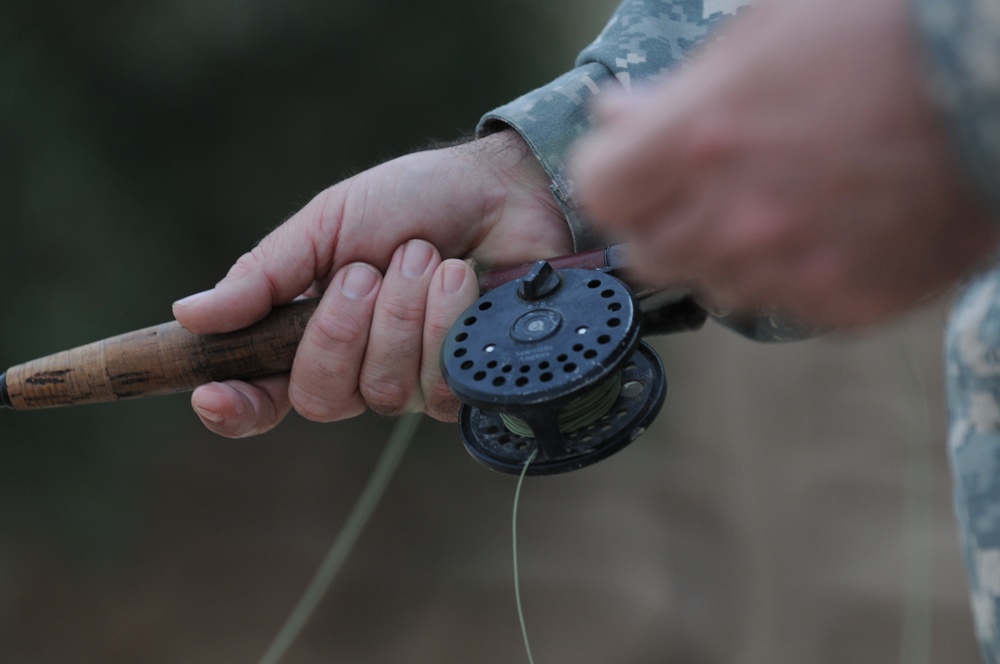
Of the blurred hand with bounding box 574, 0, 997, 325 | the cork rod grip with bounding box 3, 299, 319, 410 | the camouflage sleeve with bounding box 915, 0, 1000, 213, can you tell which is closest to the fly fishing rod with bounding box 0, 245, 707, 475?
the cork rod grip with bounding box 3, 299, 319, 410

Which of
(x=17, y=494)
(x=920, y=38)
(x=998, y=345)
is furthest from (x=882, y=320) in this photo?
(x=17, y=494)

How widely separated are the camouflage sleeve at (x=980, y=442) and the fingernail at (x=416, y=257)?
0.75 metres

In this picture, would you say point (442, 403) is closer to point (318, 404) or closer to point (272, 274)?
point (318, 404)

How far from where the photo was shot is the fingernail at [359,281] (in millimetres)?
1455

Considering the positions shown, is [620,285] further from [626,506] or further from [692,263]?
[626,506]

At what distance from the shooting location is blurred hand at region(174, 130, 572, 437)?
144 cm

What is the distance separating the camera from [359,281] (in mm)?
1468

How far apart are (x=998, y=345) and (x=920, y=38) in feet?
1.66

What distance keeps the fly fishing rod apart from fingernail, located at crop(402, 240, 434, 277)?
10 centimetres

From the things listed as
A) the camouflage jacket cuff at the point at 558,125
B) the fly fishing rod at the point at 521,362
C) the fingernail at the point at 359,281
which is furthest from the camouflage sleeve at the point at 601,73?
the fingernail at the point at 359,281

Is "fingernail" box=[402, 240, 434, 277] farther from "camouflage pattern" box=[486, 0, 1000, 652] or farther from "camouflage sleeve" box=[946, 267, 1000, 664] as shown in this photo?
"camouflage sleeve" box=[946, 267, 1000, 664]

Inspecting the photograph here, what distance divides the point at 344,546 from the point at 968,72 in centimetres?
319

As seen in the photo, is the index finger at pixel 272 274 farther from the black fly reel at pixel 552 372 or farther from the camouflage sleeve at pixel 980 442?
the camouflage sleeve at pixel 980 442

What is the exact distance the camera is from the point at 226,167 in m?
3.41
